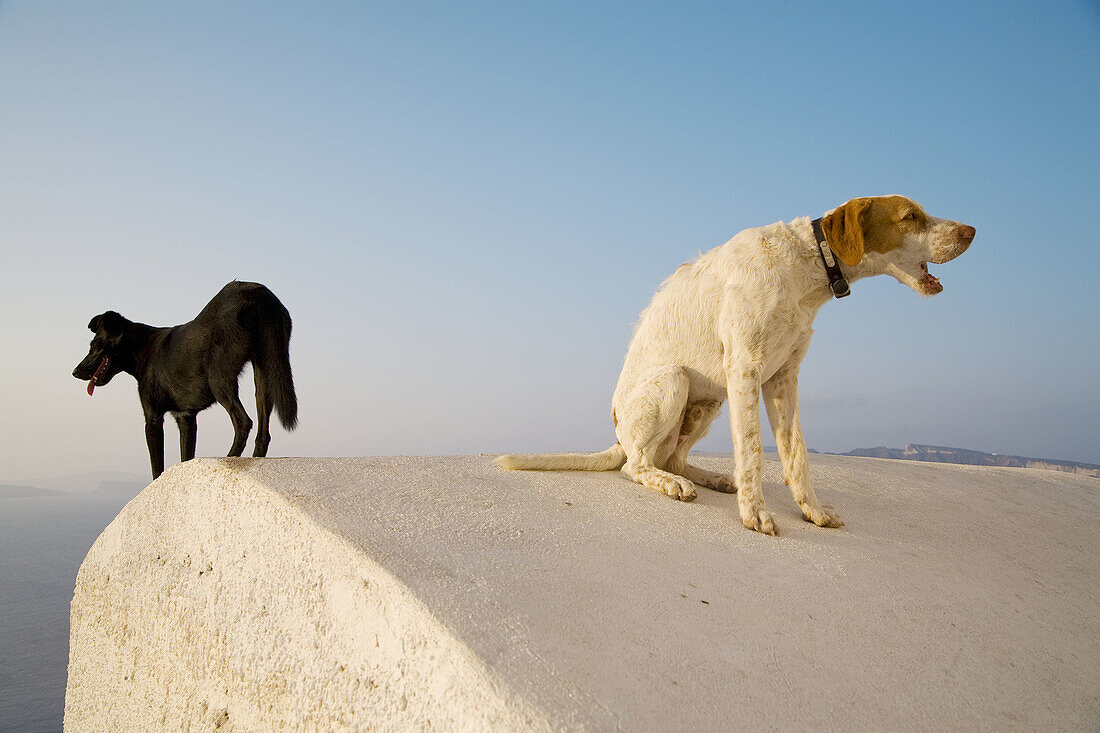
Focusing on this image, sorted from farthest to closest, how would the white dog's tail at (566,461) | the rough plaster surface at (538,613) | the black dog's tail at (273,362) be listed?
the black dog's tail at (273,362)
the white dog's tail at (566,461)
the rough plaster surface at (538,613)

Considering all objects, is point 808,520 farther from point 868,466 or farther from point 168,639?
point 168,639

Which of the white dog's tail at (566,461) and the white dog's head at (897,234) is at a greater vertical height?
the white dog's head at (897,234)

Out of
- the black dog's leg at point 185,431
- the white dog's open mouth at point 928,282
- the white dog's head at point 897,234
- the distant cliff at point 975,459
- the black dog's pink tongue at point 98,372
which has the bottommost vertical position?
the distant cliff at point 975,459

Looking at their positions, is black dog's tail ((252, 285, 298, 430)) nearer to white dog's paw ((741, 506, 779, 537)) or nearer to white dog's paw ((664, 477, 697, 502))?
white dog's paw ((664, 477, 697, 502))

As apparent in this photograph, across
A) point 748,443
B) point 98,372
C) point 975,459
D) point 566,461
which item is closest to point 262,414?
point 98,372

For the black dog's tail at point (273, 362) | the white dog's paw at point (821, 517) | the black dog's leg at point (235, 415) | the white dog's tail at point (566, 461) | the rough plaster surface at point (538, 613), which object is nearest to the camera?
the rough plaster surface at point (538, 613)

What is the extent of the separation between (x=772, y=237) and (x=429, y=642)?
308 centimetres

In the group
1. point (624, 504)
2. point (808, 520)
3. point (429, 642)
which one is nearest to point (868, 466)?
point (808, 520)

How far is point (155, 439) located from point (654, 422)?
345 centimetres

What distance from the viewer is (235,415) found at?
4266 mm

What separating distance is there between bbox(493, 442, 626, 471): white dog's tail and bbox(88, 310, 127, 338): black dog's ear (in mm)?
2859

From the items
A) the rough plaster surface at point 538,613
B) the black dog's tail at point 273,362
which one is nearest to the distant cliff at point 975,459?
the rough plaster surface at point 538,613

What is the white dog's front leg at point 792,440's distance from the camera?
13.1 feet

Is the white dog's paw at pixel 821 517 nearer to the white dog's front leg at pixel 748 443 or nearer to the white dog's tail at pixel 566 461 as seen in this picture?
the white dog's front leg at pixel 748 443
